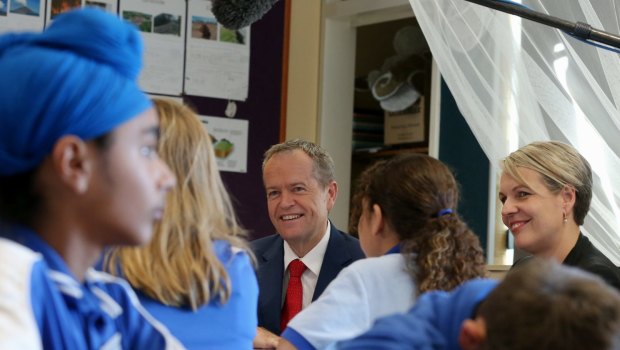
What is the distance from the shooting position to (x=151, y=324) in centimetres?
123

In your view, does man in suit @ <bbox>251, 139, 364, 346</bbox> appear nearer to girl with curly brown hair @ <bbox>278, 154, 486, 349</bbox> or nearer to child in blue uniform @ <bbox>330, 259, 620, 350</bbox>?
girl with curly brown hair @ <bbox>278, 154, 486, 349</bbox>

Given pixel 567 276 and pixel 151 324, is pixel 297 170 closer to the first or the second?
pixel 151 324

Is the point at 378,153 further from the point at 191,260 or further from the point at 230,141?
the point at 191,260

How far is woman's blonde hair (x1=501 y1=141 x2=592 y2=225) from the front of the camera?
247 centimetres

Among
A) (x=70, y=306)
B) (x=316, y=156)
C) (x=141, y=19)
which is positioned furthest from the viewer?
(x=141, y=19)

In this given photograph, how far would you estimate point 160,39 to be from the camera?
3955 millimetres

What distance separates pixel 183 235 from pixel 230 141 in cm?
255

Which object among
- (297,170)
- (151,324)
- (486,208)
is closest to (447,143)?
(486,208)

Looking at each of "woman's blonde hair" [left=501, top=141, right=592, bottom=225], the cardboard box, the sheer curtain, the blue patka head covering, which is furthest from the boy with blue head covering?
the cardboard box

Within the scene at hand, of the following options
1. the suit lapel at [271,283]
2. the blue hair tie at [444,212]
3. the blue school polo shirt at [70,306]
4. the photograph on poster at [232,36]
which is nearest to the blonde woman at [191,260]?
the blue school polo shirt at [70,306]

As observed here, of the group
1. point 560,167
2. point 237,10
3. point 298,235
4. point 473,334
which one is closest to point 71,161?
point 473,334

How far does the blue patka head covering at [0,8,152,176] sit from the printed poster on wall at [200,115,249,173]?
2.96 meters

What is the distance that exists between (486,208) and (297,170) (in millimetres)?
1002

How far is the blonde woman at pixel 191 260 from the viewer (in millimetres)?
1528
